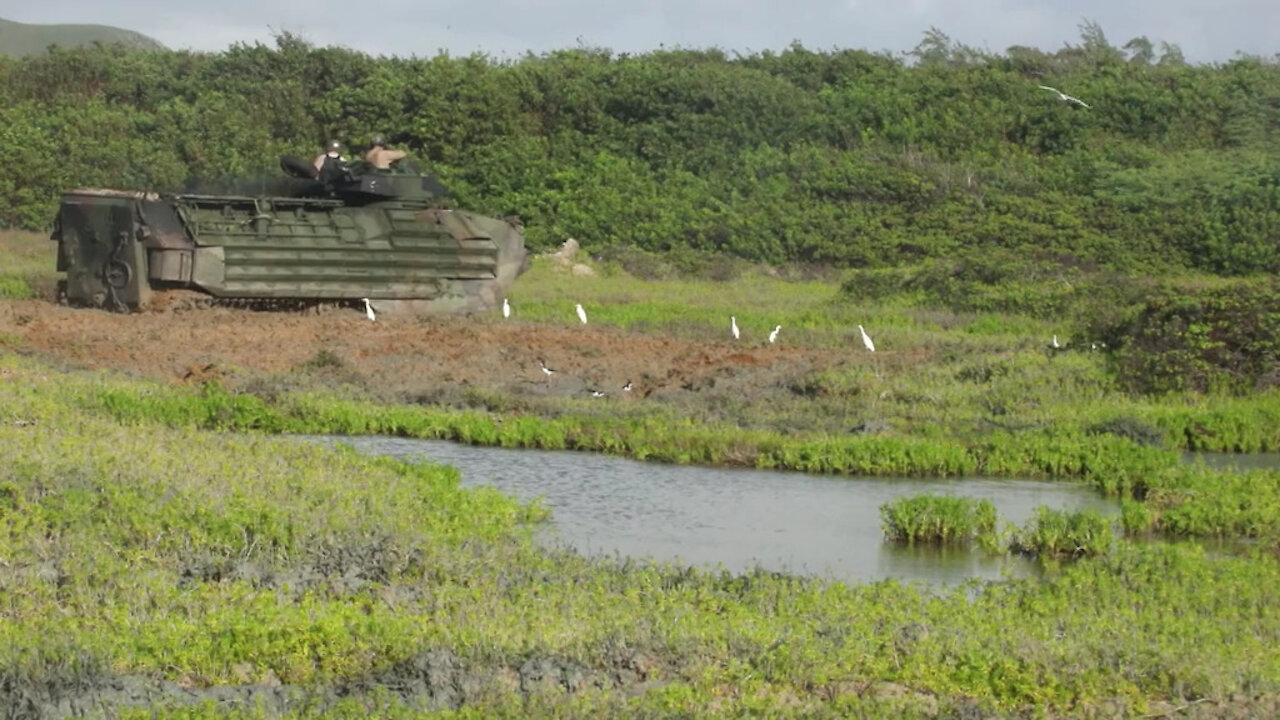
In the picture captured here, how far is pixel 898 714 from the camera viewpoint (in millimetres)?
7094

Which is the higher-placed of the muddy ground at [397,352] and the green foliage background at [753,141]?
the green foliage background at [753,141]

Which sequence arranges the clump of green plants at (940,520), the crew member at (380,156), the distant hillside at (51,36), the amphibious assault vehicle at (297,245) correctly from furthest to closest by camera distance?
the distant hillside at (51,36)
the crew member at (380,156)
the amphibious assault vehicle at (297,245)
the clump of green plants at (940,520)

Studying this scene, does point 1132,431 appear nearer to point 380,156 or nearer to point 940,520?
point 940,520

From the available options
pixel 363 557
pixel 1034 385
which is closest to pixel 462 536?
pixel 363 557

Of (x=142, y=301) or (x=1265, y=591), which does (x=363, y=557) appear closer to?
(x=1265, y=591)

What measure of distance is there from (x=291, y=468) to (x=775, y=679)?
5072mm

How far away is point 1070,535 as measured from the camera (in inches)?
434

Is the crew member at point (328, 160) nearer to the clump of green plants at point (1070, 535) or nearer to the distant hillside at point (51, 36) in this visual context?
the clump of green plants at point (1070, 535)

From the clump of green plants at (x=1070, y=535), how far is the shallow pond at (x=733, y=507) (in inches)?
8.5

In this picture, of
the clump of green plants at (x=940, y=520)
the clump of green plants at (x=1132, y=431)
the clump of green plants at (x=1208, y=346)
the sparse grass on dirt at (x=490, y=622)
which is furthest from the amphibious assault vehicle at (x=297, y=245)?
the clump of green plants at (x=940, y=520)

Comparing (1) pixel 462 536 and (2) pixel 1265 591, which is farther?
(1) pixel 462 536

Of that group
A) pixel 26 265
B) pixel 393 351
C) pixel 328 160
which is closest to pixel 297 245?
pixel 328 160

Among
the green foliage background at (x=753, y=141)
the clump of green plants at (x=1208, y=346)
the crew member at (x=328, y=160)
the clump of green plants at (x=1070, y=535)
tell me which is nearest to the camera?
the clump of green plants at (x=1070, y=535)

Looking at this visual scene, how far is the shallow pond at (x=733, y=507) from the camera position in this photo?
11055mm
